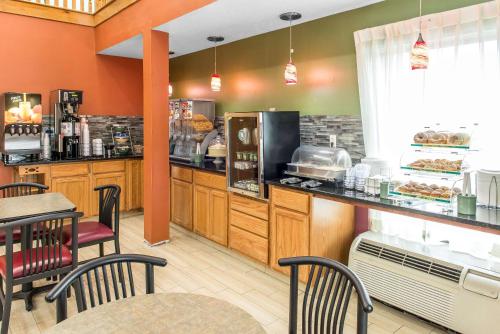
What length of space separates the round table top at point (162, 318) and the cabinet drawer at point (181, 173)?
127 inches

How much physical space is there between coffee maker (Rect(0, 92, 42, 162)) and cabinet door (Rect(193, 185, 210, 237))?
221cm

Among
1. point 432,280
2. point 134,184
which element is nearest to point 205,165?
point 134,184

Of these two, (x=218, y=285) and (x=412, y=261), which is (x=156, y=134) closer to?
(x=218, y=285)

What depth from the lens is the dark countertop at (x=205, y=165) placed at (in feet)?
14.3

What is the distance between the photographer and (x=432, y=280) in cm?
269

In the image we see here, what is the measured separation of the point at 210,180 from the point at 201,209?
1.42 ft

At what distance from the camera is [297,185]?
3414mm

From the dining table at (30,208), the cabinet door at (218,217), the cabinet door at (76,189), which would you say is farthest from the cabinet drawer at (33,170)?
the cabinet door at (218,217)

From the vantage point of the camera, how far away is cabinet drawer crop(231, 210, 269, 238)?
3.74 metres

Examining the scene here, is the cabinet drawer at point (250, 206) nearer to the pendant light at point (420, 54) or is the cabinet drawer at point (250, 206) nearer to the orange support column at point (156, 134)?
the orange support column at point (156, 134)

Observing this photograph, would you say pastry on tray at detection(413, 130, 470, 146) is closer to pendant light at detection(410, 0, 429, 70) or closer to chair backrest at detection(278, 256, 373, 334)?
pendant light at detection(410, 0, 429, 70)

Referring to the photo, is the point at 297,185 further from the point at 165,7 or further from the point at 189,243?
the point at 165,7

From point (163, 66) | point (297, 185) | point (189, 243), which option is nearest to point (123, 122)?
point (163, 66)

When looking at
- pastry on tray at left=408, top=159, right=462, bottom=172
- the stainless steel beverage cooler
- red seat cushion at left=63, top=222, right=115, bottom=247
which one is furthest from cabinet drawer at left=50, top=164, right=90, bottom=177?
pastry on tray at left=408, top=159, right=462, bottom=172
